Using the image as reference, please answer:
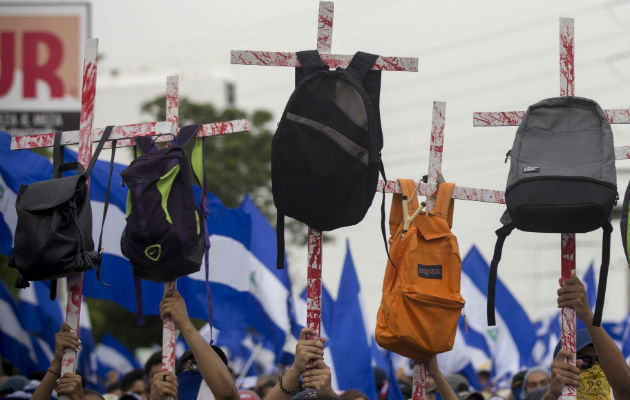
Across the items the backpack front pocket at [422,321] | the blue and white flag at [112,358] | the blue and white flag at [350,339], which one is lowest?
the blue and white flag at [112,358]

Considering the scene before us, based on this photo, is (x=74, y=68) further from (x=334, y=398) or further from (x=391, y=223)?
(x=334, y=398)

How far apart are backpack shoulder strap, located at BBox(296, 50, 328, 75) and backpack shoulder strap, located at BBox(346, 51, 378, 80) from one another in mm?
138

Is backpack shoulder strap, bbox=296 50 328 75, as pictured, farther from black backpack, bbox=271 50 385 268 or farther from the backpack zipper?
the backpack zipper

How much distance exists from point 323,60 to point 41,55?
20.7m

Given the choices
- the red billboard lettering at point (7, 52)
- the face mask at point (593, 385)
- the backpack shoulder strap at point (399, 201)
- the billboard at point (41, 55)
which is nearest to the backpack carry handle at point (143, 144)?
the backpack shoulder strap at point (399, 201)

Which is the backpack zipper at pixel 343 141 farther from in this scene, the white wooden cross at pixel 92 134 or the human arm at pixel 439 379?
the human arm at pixel 439 379

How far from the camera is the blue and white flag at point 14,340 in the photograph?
952cm

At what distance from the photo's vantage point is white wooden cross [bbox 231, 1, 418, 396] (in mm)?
4996

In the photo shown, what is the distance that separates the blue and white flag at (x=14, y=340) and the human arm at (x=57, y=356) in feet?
13.7

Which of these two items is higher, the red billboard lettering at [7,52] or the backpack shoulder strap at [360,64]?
the red billboard lettering at [7,52]

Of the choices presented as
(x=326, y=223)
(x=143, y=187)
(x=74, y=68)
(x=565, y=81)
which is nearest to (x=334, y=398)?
(x=326, y=223)

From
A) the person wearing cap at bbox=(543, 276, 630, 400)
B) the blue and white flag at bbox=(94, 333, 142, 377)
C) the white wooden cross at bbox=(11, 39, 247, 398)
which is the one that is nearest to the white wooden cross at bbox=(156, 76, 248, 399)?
the white wooden cross at bbox=(11, 39, 247, 398)

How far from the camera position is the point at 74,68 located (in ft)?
78.2

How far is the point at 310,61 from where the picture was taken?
504 centimetres
